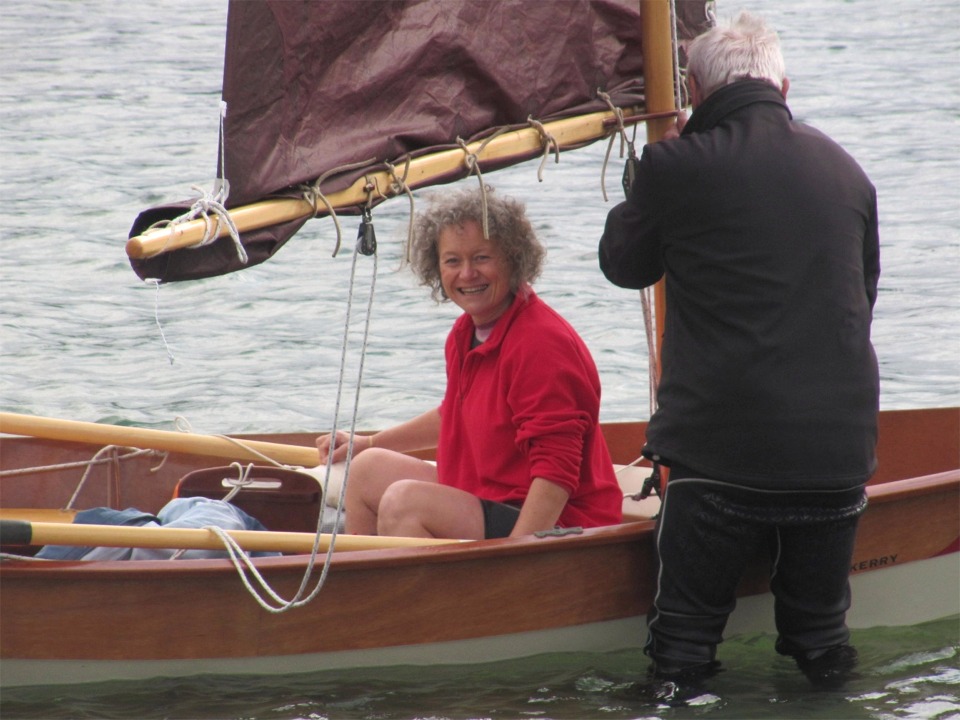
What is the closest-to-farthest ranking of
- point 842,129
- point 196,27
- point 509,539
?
point 509,539 → point 842,129 → point 196,27

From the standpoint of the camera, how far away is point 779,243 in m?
2.72

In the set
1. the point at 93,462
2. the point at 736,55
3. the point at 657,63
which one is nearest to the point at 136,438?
the point at 93,462

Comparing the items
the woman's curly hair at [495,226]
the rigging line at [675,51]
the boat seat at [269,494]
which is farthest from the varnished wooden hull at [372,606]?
the rigging line at [675,51]

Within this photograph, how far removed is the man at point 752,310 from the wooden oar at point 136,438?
1497mm

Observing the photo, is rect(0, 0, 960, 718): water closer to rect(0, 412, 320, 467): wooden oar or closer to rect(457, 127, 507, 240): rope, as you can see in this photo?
rect(457, 127, 507, 240): rope

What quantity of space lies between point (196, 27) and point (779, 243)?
15.2 m

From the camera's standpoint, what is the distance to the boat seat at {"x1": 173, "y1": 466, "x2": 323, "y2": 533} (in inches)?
157

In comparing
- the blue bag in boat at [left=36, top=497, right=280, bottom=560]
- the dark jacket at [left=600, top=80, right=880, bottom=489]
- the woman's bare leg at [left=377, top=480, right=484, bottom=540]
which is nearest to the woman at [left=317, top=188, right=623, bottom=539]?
the woman's bare leg at [left=377, top=480, right=484, bottom=540]

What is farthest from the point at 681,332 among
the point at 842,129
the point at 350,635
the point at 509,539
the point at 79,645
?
the point at 842,129

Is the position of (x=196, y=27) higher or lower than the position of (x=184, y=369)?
higher

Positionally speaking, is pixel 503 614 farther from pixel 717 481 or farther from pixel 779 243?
pixel 779 243

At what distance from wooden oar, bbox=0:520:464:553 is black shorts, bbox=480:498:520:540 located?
12 centimetres

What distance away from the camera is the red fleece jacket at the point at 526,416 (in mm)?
3125

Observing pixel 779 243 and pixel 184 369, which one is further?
pixel 184 369
